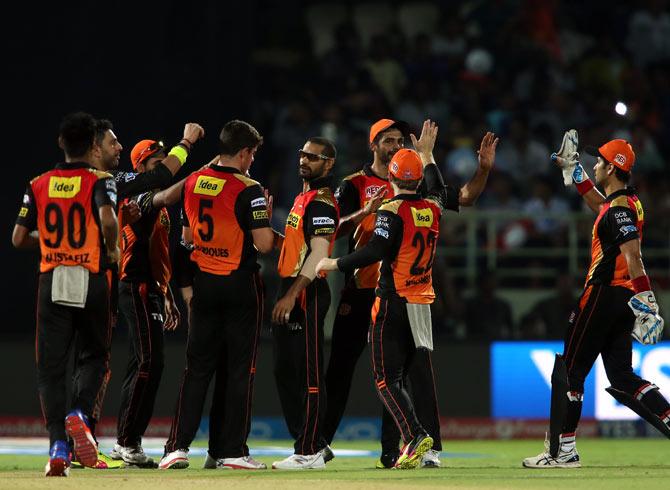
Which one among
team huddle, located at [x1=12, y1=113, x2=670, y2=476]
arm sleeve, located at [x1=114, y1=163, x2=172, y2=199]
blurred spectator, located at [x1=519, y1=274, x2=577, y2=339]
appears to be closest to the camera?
team huddle, located at [x1=12, y1=113, x2=670, y2=476]

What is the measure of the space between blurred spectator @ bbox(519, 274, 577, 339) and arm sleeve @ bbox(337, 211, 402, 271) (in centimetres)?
624

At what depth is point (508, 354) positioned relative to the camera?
15055 mm

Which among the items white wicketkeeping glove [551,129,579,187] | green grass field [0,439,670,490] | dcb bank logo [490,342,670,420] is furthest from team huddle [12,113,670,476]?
dcb bank logo [490,342,670,420]

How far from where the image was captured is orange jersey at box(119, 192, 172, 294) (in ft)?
33.2

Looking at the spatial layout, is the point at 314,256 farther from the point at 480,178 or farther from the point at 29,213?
the point at 29,213

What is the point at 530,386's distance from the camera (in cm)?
1501

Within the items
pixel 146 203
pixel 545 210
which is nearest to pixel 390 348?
pixel 146 203

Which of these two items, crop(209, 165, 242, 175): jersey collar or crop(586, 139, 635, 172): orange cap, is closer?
crop(209, 165, 242, 175): jersey collar

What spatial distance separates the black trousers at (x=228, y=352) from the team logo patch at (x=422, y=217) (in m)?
1.22

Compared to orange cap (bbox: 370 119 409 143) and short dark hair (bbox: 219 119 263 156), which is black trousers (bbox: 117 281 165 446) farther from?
orange cap (bbox: 370 119 409 143)

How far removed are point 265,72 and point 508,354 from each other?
7.09m

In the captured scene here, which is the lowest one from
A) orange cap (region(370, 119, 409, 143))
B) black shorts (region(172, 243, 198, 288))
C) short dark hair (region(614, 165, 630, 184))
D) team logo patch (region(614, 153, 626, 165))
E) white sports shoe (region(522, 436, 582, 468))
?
white sports shoe (region(522, 436, 582, 468))

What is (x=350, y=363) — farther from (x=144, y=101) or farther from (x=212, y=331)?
(x=144, y=101)

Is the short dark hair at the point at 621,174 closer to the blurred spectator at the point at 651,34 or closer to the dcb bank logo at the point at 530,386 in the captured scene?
the dcb bank logo at the point at 530,386
